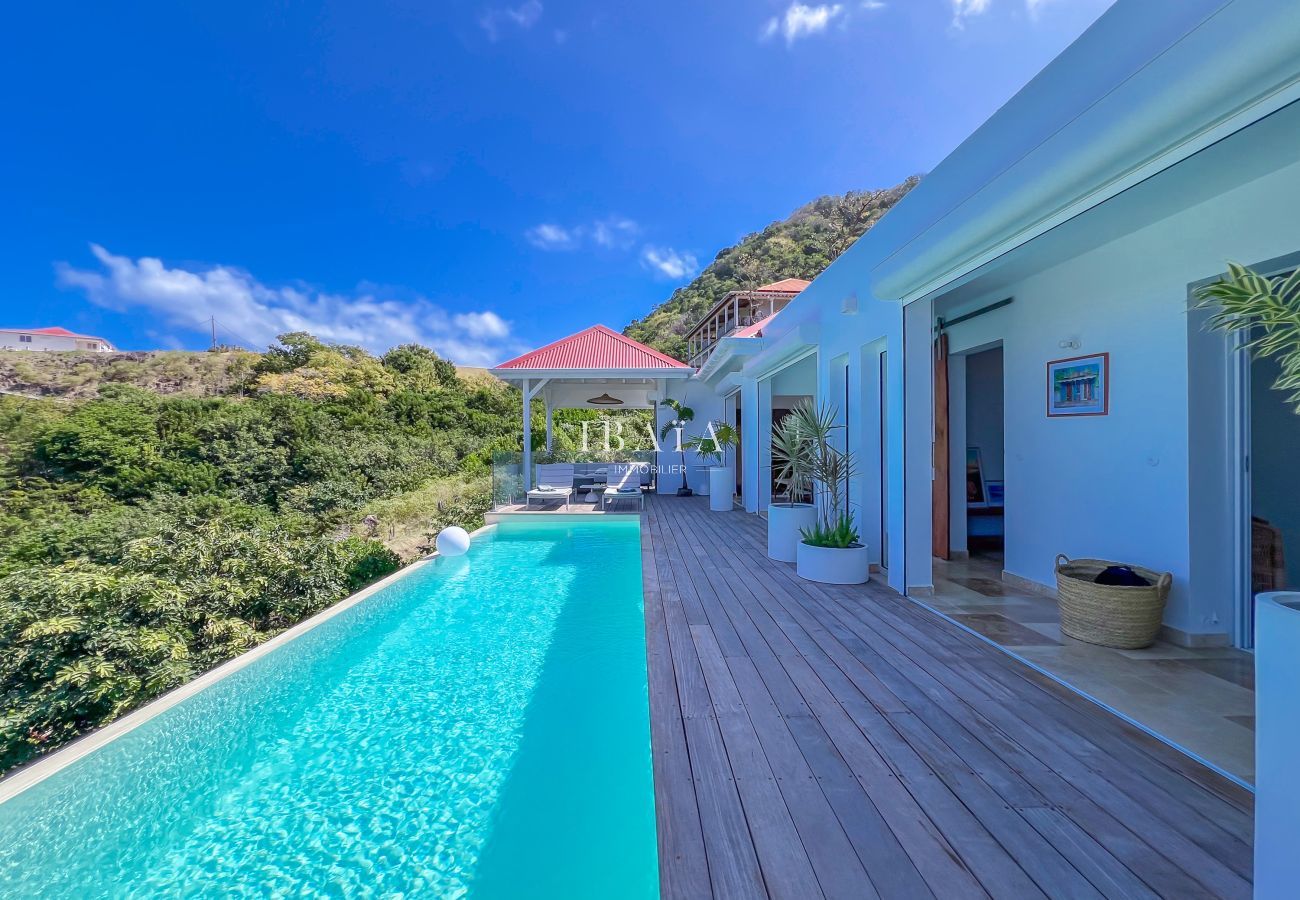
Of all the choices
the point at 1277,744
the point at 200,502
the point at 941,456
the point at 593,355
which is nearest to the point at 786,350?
the point at 941,456

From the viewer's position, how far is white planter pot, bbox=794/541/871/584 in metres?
5.15

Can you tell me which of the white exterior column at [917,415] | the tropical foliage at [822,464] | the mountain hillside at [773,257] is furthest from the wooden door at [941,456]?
the mountain hillside at [773,257]

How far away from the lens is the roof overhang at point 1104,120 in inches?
65.7

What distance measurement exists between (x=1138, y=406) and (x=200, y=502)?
1946 centimetres

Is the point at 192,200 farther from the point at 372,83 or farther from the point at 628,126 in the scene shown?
the point at 628,126

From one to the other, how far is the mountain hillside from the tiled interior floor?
30.7 meters

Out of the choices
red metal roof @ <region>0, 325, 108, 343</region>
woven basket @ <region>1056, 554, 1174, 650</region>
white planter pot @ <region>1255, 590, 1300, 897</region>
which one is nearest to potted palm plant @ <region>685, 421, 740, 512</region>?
woven basket @ <region>1056, 554, 1174, 650</region>

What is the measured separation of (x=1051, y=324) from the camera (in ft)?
15.3

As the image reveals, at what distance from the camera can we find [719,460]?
1348cm

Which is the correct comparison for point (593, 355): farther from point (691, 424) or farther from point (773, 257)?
point (773, 257)

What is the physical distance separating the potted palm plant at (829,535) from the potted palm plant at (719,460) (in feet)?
15.9

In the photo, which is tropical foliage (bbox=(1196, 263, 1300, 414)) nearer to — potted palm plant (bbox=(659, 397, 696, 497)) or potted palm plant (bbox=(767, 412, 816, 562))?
potted palm plant (bbox=(767, 412, 816, 562))

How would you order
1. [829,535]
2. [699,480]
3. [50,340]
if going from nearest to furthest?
[829,535] < [699,480] < [50,340]

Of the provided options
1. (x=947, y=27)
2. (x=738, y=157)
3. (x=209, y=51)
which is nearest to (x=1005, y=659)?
(x=947, y=27)
